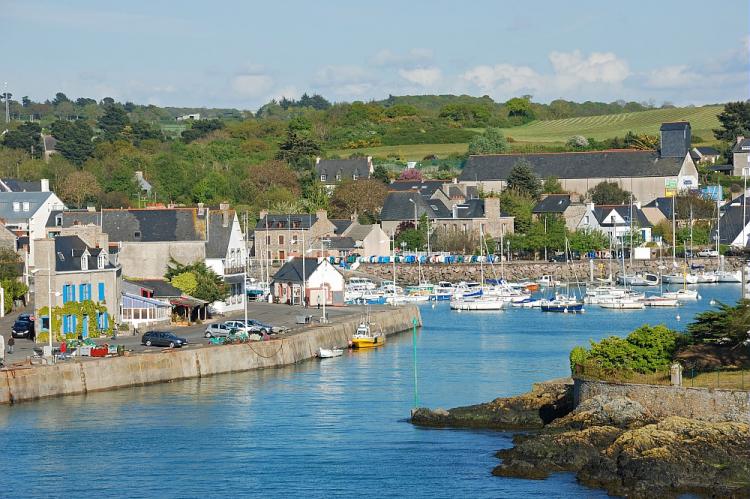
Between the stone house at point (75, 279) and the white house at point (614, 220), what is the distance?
201 feet

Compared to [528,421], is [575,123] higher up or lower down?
higher up

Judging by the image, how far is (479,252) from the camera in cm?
11019

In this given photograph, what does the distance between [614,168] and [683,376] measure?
9474 centimetres

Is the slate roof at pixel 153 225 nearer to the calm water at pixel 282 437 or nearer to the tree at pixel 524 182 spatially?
the calm water at pixel 282 437

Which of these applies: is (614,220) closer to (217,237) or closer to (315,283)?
(315,283)

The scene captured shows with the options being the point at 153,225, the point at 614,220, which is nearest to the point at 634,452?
the point at 153,225

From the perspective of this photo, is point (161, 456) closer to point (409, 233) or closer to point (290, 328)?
point (290, 328)

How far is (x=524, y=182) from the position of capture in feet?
414

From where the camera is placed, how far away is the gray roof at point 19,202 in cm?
8412

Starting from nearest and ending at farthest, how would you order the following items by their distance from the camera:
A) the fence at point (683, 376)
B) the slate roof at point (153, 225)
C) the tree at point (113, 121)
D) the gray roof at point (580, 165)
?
the fence at point (683, 376) < the slate roof at point (153, 225) < the gray roof at point (580, 165) < the tree at point (113, 121)

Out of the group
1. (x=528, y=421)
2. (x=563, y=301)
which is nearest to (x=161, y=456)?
(x=528, y=421)

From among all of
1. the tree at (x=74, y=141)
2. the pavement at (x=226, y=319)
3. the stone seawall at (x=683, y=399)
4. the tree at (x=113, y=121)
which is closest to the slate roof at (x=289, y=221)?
the pavement at (x=226, y=319)

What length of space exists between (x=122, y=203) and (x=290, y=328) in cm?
5411

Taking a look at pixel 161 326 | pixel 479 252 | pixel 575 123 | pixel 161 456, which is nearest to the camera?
pixel 161 456
